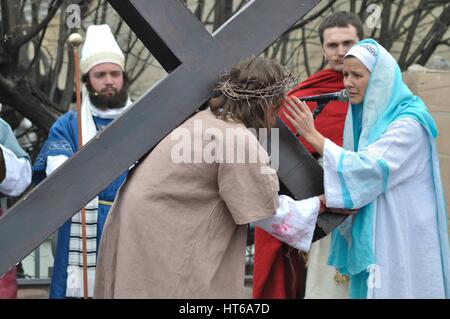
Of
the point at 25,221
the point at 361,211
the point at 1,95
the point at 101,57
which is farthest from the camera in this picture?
the point at 1,95

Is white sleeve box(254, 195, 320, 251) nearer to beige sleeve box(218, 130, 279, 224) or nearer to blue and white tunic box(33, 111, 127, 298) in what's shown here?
beige sleeve box(218, 130, 279, 224)

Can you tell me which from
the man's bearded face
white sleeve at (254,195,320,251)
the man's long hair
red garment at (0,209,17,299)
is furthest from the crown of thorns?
red garment at (0,209,17,299)

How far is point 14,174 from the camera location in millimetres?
4746

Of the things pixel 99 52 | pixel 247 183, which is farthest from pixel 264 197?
pixel 99 52

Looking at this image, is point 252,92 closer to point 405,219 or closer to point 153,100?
point 153,100

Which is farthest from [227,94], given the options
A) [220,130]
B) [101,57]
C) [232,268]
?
[101,57]

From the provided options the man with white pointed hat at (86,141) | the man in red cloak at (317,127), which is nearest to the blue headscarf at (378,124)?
the man in red cloak at (317,127)

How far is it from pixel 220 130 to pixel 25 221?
0.80 metres

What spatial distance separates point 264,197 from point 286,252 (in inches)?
55.0

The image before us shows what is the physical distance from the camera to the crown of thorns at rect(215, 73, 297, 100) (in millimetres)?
3453

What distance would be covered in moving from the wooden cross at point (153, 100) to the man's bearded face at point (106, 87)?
167cm

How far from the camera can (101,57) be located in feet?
16.9

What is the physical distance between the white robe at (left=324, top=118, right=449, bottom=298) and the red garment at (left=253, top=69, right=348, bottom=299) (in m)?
0.88

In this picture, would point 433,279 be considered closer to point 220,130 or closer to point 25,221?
point 220,130
